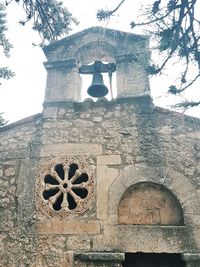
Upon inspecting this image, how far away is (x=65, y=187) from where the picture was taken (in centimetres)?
490

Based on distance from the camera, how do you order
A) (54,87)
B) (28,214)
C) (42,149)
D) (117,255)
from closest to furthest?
(117,255) → (28,214) → (42,149) → (54,87)

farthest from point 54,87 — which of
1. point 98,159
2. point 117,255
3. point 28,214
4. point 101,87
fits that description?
point 117,255

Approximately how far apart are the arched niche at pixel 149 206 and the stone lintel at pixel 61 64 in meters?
2.40

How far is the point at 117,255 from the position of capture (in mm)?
4332

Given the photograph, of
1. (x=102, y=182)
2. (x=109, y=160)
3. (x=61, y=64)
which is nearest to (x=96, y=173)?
(x=102, y=182)

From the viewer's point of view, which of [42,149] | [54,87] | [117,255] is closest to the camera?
[117,255]

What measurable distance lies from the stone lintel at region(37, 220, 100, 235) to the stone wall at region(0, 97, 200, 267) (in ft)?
0.04

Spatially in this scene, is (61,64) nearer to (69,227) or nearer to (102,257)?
(69,227)

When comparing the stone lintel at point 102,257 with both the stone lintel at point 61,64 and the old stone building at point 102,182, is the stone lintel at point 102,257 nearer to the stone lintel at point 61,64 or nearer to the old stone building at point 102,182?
the old stone building at point 102,182

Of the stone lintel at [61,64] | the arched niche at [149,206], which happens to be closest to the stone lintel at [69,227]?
the arched niche at [149,206]

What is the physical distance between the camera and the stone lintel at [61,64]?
231 inches

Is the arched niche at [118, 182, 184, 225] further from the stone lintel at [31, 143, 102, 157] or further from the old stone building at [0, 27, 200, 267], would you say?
the stone lintel at [31, 143, 102, 157]

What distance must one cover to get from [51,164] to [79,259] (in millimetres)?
1439

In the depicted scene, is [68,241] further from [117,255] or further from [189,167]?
[189,167]
